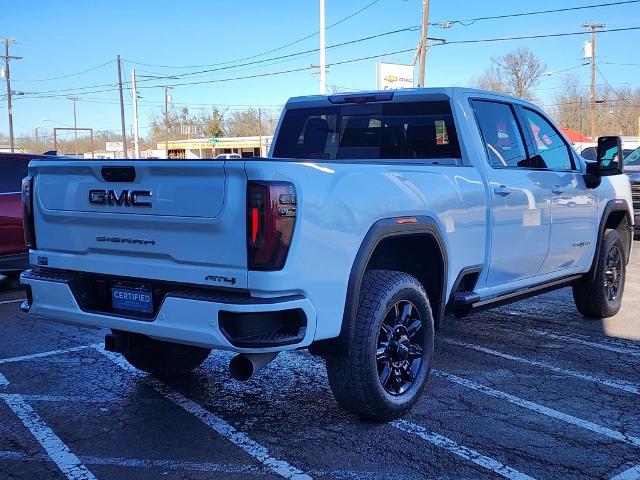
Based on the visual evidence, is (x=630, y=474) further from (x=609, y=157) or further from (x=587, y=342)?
(x=609, y=157)

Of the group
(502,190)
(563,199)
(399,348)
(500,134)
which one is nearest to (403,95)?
(500,134)

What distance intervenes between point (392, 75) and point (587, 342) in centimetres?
3180

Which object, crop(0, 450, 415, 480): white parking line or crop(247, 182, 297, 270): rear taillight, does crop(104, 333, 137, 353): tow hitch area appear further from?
crop(247, 182, 297, 270): rear taillight

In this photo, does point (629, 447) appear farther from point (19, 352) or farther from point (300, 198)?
point (19, 352)

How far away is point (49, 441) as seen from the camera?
3934 mm

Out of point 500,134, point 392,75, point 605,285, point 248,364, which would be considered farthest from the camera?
point 392,75

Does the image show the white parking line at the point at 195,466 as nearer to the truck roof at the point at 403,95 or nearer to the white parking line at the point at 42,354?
the white parking line at the point at 42,354

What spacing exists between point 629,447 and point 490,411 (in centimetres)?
85

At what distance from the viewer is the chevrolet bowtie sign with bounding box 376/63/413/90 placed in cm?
3590

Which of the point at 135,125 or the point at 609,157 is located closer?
the point at 609,157

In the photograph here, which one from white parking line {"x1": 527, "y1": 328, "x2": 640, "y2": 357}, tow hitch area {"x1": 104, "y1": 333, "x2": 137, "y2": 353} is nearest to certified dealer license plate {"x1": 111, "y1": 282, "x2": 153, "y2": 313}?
tow hitch area {"x1": 104, "y1": 333, "x2": 137, "y2": 353}

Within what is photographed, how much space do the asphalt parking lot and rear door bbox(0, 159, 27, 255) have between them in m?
2.75

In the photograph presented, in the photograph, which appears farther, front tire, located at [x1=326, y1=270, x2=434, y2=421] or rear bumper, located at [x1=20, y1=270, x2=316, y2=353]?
front tire, located at [x1=326, y1=270, x2=434, y2=421]

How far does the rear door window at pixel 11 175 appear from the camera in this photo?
872cm
